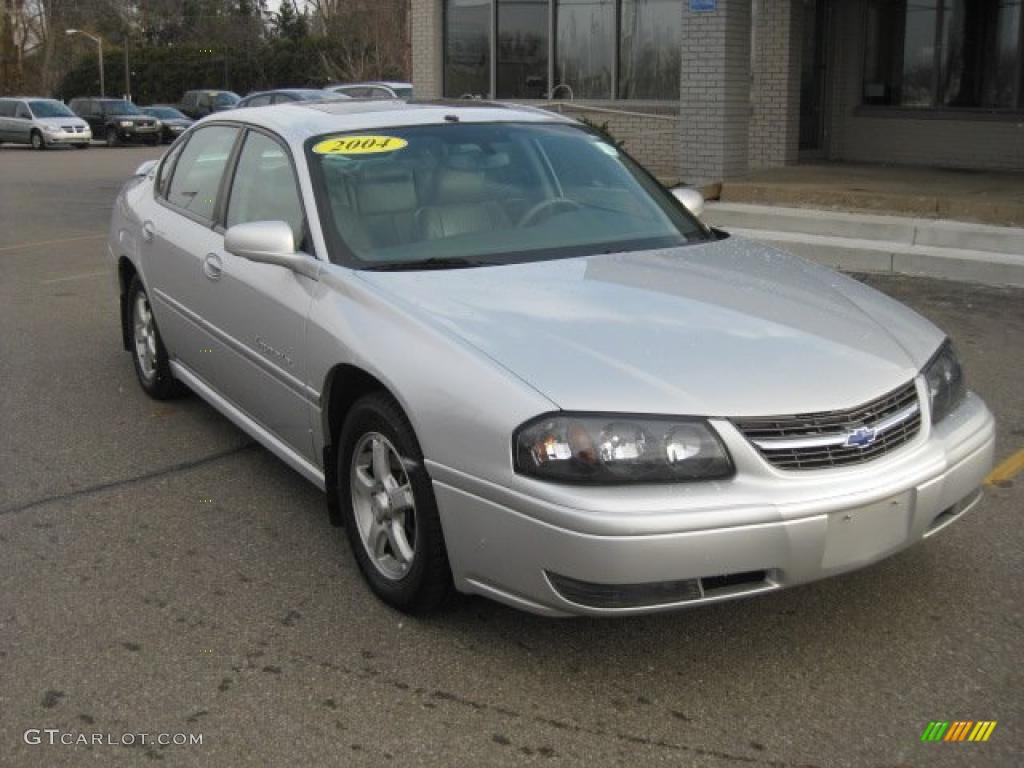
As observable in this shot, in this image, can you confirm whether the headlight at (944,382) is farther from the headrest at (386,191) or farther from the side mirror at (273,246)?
the side mirror at (273,246)

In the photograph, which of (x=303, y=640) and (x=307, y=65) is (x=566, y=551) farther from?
(x=307, y=65)

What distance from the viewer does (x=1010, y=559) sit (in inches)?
168

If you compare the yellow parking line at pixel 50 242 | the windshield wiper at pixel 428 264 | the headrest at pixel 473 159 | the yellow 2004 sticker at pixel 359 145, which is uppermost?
the yellow 2004 sticker at pixel 359 145

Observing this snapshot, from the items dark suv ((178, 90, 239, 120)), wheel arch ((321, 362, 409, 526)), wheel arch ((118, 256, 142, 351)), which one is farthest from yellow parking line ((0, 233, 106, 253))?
dark suv ((178, 90, 239, 120))

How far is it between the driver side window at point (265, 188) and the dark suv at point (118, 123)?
37575mm

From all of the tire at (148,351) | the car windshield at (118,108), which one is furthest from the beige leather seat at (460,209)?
the car windshield at (118,108)

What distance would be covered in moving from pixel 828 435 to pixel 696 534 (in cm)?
50

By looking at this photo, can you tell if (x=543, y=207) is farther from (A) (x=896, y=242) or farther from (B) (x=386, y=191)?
(A) (x=896, y=242)

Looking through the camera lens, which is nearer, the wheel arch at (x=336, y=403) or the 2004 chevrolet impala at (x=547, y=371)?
the 2004 chevrolet impala at (x=547, y=371)

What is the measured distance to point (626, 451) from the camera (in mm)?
3215

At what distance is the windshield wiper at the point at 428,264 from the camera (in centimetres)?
422

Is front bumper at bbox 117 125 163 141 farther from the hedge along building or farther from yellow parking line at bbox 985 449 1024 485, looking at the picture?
yellow parking line at bbox 985 449 1024 485

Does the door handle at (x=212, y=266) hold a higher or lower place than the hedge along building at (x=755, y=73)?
lower

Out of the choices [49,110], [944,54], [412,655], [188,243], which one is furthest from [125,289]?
[49,110]
